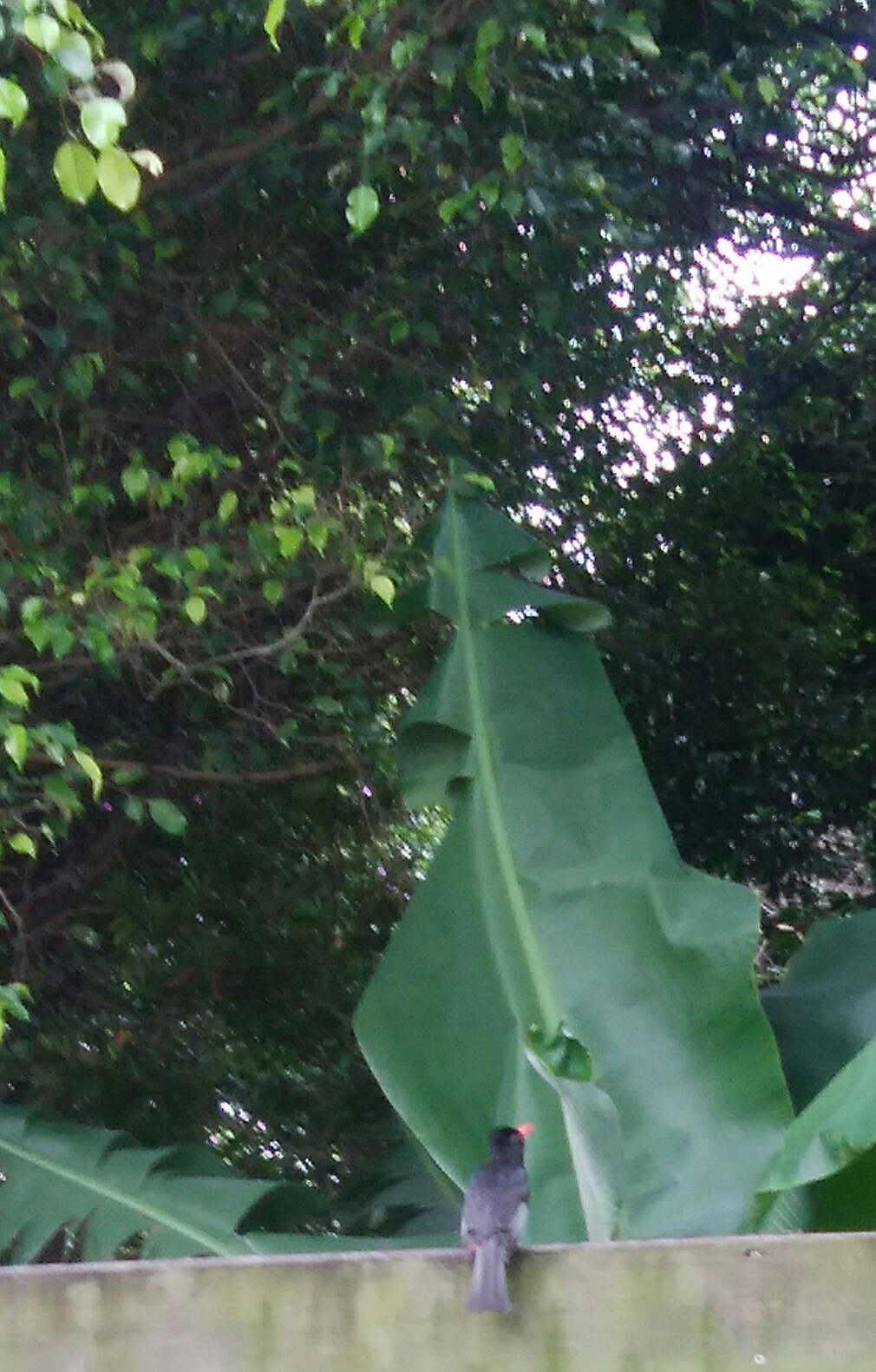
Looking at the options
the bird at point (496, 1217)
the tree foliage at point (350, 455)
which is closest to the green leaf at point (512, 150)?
the tree foliage at point (350, 455)

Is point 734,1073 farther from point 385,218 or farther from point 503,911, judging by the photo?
point 385,218

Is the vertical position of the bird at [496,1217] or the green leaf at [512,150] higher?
the green leaf at [512,150]

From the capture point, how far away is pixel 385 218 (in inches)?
179

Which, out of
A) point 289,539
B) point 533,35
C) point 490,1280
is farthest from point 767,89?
point 490,1280

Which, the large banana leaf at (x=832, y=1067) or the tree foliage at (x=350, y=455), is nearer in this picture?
the large banana leaf at (x=832, y=1067)

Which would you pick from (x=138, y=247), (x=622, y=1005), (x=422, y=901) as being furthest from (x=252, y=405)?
(x=622, y=1005)

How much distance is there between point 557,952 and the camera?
361cm

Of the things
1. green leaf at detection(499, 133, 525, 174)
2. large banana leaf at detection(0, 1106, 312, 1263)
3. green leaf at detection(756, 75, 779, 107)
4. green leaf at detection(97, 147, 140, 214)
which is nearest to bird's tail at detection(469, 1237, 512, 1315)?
large banana leaf at detection(0, 1106, 312, 1263)

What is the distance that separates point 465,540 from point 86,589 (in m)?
1.01

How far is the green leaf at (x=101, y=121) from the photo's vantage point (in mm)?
2131

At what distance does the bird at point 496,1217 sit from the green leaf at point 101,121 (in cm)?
181

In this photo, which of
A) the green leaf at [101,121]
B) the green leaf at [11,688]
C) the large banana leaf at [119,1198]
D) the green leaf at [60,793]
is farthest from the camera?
the green leaf at [60,793]

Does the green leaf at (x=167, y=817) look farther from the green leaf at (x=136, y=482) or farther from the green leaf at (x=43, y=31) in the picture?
the green leaf at (x=43, y=31)

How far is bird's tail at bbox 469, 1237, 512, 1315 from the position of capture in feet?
8.14
